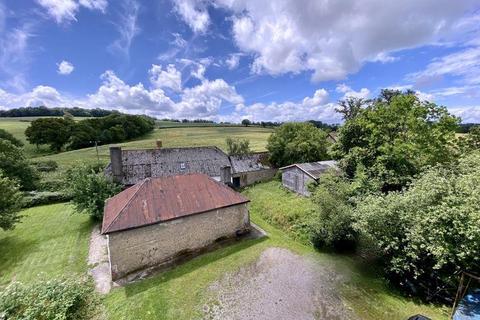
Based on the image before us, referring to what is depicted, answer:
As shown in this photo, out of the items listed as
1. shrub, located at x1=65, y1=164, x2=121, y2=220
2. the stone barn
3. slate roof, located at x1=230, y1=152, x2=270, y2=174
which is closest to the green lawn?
the stone barn

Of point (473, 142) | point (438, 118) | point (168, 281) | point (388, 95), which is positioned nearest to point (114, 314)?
point (168, 281)

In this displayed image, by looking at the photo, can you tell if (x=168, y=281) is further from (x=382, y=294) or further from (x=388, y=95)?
(x=388, y=95)

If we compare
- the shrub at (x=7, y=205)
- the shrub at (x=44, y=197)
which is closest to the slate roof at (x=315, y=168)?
the shrub at (x=7, y=205)

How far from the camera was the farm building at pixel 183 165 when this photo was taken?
85.2 ft

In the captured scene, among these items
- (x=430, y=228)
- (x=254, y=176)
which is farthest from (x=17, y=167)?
(x=430, y=228)

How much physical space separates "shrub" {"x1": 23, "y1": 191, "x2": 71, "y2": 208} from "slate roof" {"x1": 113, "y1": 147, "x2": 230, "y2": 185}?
7300mm

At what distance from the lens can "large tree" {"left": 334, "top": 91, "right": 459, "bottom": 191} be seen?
1636cm

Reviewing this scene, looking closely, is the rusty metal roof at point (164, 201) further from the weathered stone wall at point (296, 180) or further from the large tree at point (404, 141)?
the large tree at point (404, 141)

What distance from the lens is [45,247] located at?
1595 centimetres

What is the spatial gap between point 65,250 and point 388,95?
168 ft

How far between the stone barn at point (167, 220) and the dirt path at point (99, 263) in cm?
68

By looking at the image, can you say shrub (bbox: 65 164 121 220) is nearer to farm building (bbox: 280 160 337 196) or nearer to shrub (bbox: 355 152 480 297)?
farm building (bbox: 280 160 337 196)

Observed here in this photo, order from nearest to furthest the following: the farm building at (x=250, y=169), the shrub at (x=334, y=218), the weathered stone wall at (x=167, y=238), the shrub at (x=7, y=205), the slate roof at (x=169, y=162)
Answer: the weathered stone wall at (x=167, y=238) → the shrub at (x=334, y=218) → the shrub at (x=7, y=205) → the slate roof at (x=169, y=162) → the farm building at (x=250, y=169)

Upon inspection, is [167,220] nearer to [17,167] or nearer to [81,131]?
[17,167]
